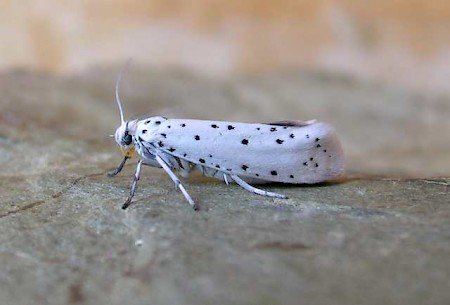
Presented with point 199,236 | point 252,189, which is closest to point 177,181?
point 252,189

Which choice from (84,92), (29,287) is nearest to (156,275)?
(29,287)

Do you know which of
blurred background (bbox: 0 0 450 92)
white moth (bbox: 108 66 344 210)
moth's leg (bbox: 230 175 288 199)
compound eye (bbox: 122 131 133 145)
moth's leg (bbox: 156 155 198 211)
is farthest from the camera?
blurred background (bbox: 0 0 450 92)

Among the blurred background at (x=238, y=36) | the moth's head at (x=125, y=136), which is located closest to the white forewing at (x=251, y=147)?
the moth's head at (x=125, y=136)

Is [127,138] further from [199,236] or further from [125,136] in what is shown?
[199,236]

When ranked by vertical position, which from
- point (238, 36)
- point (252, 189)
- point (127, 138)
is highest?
point (238, 36)

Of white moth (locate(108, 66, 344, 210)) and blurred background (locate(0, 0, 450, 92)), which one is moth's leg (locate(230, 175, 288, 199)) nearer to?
white moth (locate(108, 66, 344, 210))

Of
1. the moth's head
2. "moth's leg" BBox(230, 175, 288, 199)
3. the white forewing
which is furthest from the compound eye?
"moth's leg" BBox(230, 175, 288, 199)
